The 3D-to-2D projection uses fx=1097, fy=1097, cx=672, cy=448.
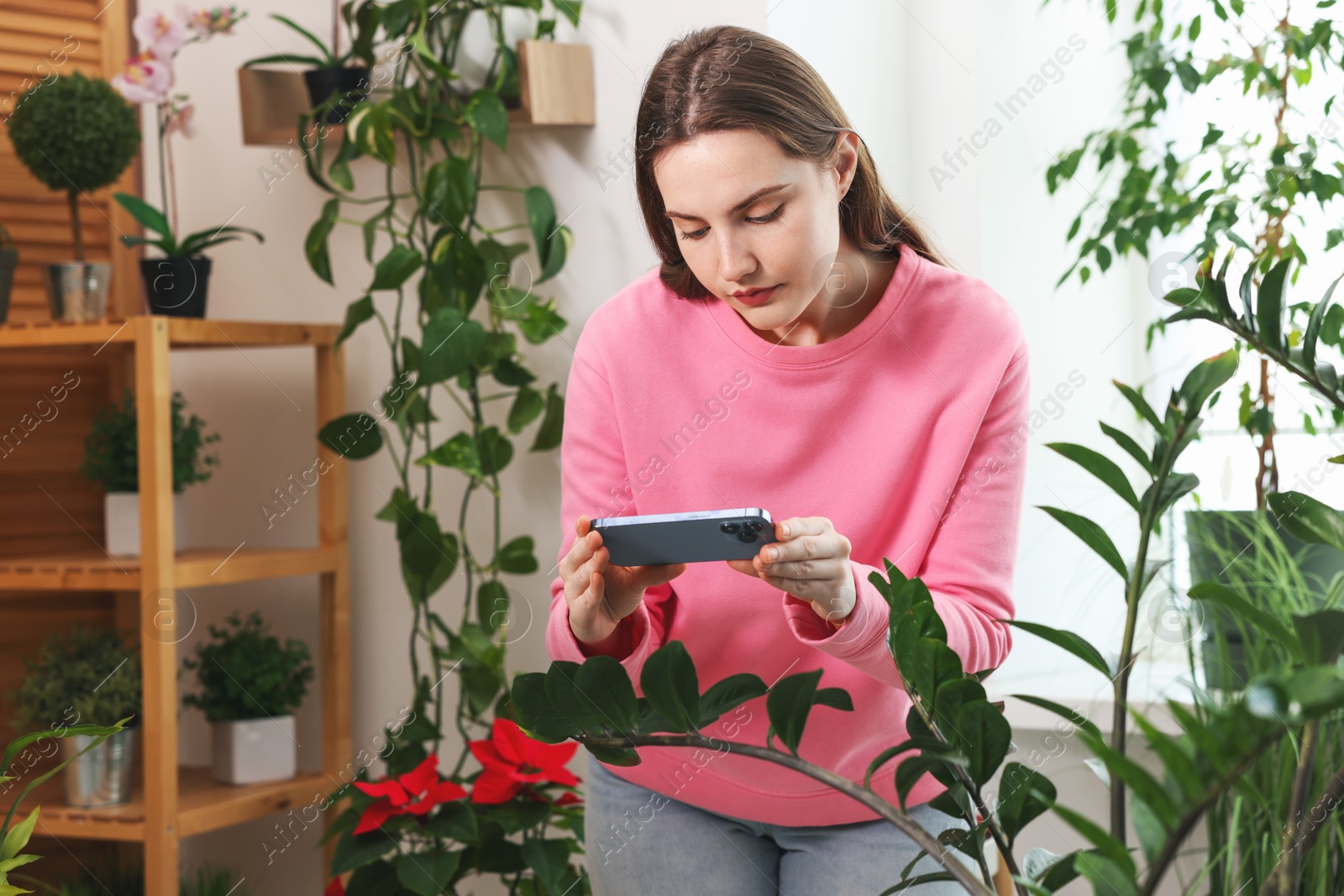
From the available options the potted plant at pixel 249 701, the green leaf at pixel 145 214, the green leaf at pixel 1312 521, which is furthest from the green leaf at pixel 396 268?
the green leaf at pixel 1312 521

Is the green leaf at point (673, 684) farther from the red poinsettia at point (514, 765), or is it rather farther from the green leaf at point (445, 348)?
the green leaf at point (445, 348)

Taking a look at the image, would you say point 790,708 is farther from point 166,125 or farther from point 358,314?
point 166,125

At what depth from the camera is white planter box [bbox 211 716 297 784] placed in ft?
5.32

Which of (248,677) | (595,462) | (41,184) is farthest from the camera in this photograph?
(41,184)

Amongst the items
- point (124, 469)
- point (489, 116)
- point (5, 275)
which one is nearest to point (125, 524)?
point (124, 469)

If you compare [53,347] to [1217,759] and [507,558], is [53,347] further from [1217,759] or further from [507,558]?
[1217,759]

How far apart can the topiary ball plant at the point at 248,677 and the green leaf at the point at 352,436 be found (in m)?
0.31

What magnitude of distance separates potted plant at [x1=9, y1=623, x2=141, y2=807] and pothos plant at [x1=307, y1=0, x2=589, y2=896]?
1.34 feet

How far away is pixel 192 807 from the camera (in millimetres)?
1520

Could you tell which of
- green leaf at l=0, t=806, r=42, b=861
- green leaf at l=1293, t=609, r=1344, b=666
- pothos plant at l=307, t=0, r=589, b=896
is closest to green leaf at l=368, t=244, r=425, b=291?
pothos plant at l=307, t=0, r=589, b=896

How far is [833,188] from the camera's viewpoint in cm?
91

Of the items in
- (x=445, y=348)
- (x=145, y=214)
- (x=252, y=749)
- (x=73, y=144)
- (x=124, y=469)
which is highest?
(x=73, y=144)

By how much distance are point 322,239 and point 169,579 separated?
1.67 feet

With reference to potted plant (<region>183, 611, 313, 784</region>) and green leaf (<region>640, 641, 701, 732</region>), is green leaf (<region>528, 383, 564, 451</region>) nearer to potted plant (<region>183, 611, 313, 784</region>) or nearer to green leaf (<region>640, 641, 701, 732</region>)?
potted plant (<region>183, 611, 313, 784</region>)
